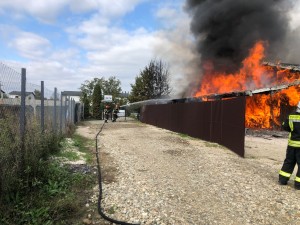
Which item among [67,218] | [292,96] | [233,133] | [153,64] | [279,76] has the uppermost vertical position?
[153,64]

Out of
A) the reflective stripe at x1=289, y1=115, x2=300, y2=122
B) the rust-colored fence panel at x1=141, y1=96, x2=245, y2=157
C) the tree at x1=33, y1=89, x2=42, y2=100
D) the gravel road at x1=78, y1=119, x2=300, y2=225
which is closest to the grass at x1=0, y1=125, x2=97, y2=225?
the gravel road at x1=78, y1=119, x2=300, y2=225

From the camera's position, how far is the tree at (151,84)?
49.1 m

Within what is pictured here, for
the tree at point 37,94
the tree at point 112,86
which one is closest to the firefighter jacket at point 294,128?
the tree at point 37,94

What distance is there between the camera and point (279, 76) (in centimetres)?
2198

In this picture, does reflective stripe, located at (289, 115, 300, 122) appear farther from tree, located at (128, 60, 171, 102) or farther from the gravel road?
tree, located at (128, 60, 171, 102)

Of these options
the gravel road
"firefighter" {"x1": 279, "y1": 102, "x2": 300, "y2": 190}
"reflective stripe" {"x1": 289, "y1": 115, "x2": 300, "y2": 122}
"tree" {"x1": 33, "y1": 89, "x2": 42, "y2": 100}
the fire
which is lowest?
the gravel road

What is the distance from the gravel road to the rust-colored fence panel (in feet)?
4.06

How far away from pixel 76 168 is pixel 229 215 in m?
3.85

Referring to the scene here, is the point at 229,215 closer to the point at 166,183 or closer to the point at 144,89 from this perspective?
the point at 166,183

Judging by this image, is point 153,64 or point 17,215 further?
point 153,64

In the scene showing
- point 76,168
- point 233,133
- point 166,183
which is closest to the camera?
point 166,183

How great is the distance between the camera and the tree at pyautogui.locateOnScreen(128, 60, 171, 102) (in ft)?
161

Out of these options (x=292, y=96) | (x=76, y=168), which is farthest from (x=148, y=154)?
(x=292, y=96)

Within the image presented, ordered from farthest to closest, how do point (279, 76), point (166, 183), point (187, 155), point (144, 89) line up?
point (144, 89) → point (279, 76) → point (187, 155) → point (166, 183)
